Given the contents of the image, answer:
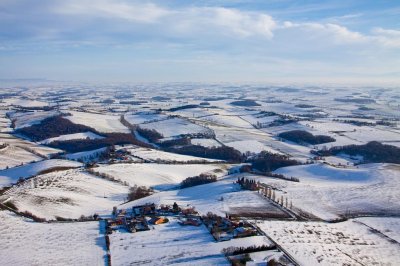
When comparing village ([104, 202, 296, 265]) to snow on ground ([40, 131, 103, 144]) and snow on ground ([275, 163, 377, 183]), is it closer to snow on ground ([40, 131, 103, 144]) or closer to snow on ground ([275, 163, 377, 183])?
snow on ground ([275, 163, 377, 183])

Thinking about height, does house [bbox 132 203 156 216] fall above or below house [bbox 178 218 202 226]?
below

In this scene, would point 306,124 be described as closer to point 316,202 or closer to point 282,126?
point 282,126

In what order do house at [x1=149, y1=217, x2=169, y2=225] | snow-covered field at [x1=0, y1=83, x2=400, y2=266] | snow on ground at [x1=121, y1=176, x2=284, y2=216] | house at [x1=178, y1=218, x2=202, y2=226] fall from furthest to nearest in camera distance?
snow on ground at [x1=121, y1=176, x2=284, y2=216]
house at [x1=149, y1=217, x2=169, y2=225]
house at [x1=178, y1=218, x2=202, y2=226]
snow-covered field at [x1=0, y1=83, x2=400, y2=266]

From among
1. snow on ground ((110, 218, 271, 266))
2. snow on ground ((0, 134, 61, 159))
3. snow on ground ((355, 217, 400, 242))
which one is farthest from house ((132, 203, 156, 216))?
snow on ground ((0, 134, 61, 159))

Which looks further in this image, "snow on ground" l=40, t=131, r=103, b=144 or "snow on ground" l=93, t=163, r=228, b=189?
"snow on ground" l=40, t=131, r=103, b=144

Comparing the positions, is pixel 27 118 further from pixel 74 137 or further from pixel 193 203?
pixel 193 203

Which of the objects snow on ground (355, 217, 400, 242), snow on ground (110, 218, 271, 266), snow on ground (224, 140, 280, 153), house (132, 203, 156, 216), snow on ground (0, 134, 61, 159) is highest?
snow on ground (110, 218, 271, 266)

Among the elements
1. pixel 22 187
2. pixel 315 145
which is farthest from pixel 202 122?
pixel 22 187

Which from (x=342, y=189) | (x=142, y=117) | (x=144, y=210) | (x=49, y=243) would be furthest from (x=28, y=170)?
(x=142, y=117)
